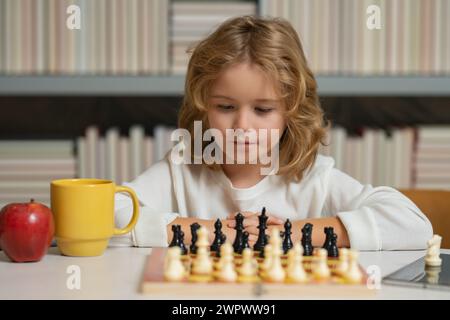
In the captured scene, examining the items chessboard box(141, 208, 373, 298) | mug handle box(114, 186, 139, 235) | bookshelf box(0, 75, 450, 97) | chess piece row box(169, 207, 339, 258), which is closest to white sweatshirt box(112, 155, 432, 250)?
mug handle box(114, 186, 139, 235)

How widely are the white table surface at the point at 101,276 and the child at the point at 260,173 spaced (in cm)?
7

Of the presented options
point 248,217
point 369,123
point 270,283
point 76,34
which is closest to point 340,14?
point 369,123

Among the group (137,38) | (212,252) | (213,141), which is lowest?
(212,252)

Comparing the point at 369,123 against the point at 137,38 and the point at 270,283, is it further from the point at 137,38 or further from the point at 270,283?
the point at 270,283

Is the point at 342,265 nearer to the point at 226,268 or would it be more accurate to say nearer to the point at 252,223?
the point at 226,268

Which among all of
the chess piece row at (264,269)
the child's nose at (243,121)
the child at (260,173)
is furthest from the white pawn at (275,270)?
the child's nose at (243,121)

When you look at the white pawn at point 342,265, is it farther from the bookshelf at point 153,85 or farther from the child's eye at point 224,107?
the bookshelf at point 153,85

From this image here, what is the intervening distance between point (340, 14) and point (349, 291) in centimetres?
137

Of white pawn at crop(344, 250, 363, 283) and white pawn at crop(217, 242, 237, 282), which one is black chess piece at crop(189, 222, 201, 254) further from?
white pawn at crop(344, 250, 363, 283)

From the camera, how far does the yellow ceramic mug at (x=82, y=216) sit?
3.64 ft

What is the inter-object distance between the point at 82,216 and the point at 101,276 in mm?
144

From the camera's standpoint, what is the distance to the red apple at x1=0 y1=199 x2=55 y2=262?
107 centimetres
